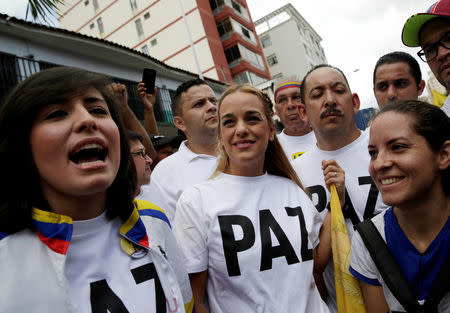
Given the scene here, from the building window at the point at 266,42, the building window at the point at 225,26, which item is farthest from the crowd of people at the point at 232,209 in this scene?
the building window at the point at 266,42

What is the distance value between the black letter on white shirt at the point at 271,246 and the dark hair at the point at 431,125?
0.87m

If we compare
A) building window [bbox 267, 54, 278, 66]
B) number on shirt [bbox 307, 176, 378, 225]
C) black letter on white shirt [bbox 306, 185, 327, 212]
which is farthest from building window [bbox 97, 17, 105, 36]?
number on shirt [bbox 307, 176, 378, 225]

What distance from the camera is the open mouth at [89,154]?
114 centimetres

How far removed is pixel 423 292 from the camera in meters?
1.41

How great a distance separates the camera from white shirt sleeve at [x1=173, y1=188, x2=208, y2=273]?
164cm

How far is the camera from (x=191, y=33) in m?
24.4

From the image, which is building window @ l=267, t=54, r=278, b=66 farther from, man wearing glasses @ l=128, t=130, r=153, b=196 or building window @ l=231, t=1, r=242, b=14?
man wearing glasses @ l=128, t=130, r=153, b=196

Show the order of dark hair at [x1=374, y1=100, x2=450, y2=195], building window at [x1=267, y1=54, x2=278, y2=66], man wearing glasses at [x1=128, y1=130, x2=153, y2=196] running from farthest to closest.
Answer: building window at [x1=267, y1=54, x2=278, y2=66], man wearing glasses at [x1=128, y1=130, x2=153, y2=196], dark hair at [x1=374, y1=100, x2=450, y2=195]

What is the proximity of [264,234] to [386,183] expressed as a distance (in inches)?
28.0

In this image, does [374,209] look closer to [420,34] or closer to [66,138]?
[420,34]

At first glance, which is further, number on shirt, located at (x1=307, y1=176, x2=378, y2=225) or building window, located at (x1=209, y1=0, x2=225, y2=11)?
building window, located at (x1=209, y1=0, x2=225, y2=11)

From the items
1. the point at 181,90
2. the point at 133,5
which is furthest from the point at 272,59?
the point at 181,90

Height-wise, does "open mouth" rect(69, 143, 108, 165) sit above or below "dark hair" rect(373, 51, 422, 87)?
below

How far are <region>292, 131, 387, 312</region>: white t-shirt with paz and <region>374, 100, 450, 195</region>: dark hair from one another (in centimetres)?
54
